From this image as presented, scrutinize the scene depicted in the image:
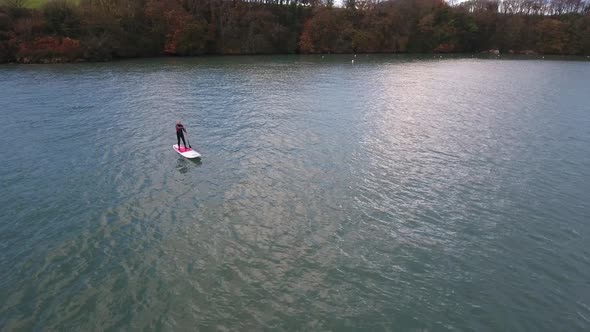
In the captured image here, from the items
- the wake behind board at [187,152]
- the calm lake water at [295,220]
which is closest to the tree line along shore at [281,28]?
the calm lake water at [295,220]

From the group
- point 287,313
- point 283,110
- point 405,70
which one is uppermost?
point 405,70

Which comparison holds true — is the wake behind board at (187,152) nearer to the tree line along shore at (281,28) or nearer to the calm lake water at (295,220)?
the calm lake water at (295,220)

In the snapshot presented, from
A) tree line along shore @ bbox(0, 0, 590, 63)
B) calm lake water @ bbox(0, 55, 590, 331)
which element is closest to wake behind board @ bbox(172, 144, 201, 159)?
calm lake water @ bbox(0, 55, 590, 331)

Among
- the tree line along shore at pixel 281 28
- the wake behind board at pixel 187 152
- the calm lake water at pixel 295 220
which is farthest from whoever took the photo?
the tree line along shore at pixel 281 28

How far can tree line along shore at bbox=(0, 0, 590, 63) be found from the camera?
247 ft

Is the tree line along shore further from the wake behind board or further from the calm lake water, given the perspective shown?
the wake behind board

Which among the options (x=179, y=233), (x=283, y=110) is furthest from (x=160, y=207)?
(x=283, y=110)

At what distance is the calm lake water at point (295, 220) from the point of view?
1218 centimetres

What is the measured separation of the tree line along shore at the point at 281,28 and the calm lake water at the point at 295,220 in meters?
47.8

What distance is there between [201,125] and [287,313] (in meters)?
23.4

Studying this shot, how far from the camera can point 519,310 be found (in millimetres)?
12102

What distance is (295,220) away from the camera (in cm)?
1745

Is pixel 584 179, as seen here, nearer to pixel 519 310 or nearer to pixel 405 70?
pixel 519 310

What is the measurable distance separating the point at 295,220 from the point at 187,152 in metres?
10.8
